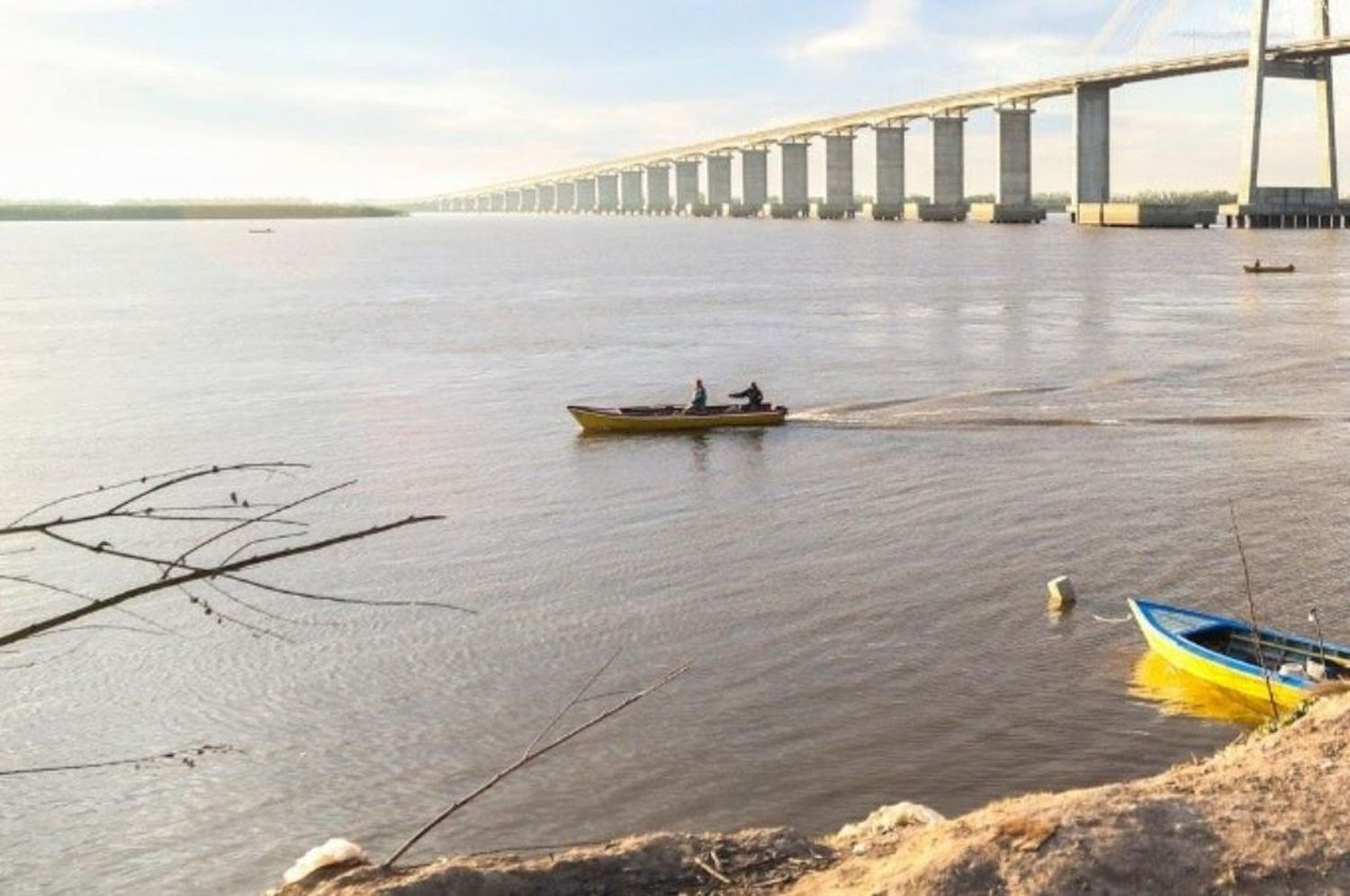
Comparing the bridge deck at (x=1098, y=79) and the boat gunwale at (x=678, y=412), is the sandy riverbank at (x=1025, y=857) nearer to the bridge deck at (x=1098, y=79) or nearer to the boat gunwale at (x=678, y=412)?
the boat gunwale at (x=678, y=412)

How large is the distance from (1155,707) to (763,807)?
17.1ft

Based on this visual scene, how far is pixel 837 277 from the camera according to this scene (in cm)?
9669

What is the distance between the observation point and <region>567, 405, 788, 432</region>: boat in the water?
3472cm

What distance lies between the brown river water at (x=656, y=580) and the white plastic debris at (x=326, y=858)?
453 centimetres

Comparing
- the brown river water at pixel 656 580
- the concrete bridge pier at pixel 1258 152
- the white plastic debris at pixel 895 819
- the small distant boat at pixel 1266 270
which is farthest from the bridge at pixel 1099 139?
the white plastic debris at pixel 895 819

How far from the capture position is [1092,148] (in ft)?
508

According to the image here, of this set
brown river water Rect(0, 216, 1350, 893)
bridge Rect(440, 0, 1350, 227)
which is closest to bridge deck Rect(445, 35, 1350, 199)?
bridge Rect(440, 0, 1350, 227)

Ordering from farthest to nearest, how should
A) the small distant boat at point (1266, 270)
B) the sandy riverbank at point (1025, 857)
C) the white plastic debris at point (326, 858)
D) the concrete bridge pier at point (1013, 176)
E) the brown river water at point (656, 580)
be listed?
the concrete bridge pier at point (1013, 176), the small distant boat at point (1266, 270), the brown river water at point (656, 580), the white plastic debris at point (326, 858), the sandy riverbank at point (1025, 857)

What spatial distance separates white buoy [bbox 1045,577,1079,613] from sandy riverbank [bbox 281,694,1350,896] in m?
11.9

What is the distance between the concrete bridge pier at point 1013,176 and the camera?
6403 inches

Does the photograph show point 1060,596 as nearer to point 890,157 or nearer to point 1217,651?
point 1217,651

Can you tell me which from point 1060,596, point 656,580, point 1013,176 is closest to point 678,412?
point 656,580

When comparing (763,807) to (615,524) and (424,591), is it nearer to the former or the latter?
(424,591)

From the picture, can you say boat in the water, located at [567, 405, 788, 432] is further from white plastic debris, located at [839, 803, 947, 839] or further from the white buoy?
white plastic debris, located at [839, 803, 947, 839]
